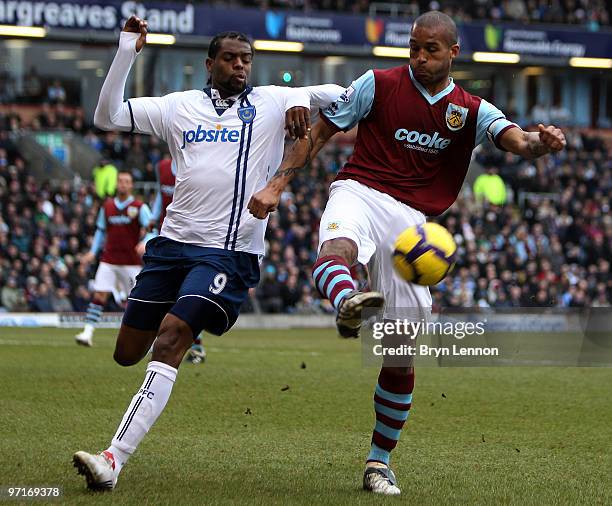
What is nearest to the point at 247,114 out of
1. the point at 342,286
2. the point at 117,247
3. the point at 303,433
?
the point at 342,286

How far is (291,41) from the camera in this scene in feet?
119

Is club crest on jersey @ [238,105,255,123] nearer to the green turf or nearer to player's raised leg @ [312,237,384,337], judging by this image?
player's raised leg @ [312,237,384,337]

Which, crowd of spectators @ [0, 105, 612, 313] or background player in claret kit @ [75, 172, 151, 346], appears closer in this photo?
background player in claret kit @ [75, 172, 151, 346]

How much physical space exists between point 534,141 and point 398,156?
0.82 metres

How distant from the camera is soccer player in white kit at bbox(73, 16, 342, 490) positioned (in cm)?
691

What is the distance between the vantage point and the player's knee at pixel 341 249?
656cm

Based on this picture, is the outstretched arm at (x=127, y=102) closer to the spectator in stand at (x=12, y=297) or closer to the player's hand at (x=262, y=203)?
the player's hand at (x=262, y=203)

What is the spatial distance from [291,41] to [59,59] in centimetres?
702

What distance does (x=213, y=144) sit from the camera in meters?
7.00

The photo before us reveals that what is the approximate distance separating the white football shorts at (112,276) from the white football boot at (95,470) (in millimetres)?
10735

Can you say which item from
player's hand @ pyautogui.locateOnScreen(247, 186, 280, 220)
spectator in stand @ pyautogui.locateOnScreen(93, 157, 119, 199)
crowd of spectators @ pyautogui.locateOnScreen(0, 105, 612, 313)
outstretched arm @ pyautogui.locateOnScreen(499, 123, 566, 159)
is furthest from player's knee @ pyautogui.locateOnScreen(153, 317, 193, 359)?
spectator in stand @ pyautogui.locateOnScreen(93, 157, 119, 199)

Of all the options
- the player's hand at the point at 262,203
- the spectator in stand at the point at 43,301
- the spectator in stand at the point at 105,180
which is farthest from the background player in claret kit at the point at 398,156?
the spectator in stand at the point at 105,180

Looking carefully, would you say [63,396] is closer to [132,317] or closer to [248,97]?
[132,317]

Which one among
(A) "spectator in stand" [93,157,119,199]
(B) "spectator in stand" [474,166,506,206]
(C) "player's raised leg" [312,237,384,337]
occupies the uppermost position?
(C) "player's raised leg" [312,237,384,337]
